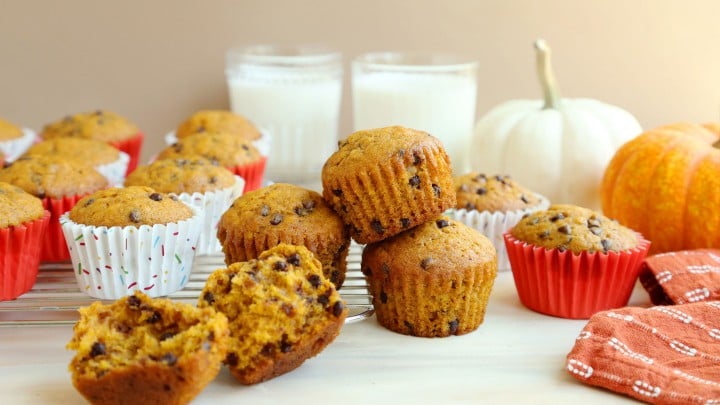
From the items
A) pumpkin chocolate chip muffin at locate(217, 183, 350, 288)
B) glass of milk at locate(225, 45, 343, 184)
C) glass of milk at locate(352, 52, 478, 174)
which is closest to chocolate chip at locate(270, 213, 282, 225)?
pumpkin chocolate chip muffin at locate(217, 183, 350, 288)

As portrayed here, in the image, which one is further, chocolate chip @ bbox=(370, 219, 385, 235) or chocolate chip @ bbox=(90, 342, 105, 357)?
chocolate chip @ bbox=(370, 219, 385, 235)

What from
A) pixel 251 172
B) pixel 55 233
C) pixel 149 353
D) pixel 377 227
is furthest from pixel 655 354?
pixel 55 233

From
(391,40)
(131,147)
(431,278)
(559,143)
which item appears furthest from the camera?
(391,40)

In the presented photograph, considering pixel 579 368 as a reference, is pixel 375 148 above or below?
above

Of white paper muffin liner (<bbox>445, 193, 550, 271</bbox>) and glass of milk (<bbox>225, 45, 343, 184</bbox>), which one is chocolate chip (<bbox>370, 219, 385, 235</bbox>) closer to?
white paper muffin liner (<bbox>445, 193, 550, 271</bbox>)

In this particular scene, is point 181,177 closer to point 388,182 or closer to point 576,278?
point 388,182

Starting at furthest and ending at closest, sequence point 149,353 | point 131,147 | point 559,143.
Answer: point 131,147 < point 559,143 < point 149,353
